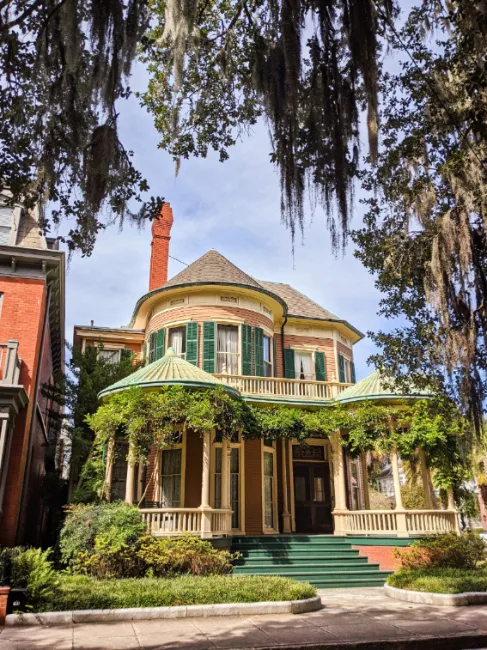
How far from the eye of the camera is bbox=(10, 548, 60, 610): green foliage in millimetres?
8156

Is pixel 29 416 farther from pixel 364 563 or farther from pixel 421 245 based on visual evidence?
pixel 421 245

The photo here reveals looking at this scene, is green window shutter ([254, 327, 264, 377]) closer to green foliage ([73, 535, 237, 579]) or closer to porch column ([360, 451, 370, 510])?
porch column ([360, 451, 370, 510])

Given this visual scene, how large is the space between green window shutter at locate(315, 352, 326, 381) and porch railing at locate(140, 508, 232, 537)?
767 centimetres

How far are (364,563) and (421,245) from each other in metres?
7.93

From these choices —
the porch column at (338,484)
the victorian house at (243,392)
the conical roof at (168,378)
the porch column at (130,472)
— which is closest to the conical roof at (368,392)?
the victorian house at (243,392)

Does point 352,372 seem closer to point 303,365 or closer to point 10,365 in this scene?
point 303,365

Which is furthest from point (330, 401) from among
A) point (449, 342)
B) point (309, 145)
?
point (309, 145)

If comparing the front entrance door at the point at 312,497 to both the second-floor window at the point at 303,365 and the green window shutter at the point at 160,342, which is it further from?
the green window shutter at the point at 160,342

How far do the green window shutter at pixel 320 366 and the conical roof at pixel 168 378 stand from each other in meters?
5.84

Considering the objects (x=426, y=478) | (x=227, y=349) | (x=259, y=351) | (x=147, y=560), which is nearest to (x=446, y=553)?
(x=426, y=478)

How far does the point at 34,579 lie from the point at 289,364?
1248cm

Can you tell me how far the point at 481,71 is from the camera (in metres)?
5.96

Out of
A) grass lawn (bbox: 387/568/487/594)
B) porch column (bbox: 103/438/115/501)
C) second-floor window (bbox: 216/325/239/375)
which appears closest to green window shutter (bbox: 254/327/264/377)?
second-floor window (bbox: 216/325/239/375)

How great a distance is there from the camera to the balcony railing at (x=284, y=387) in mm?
16375
